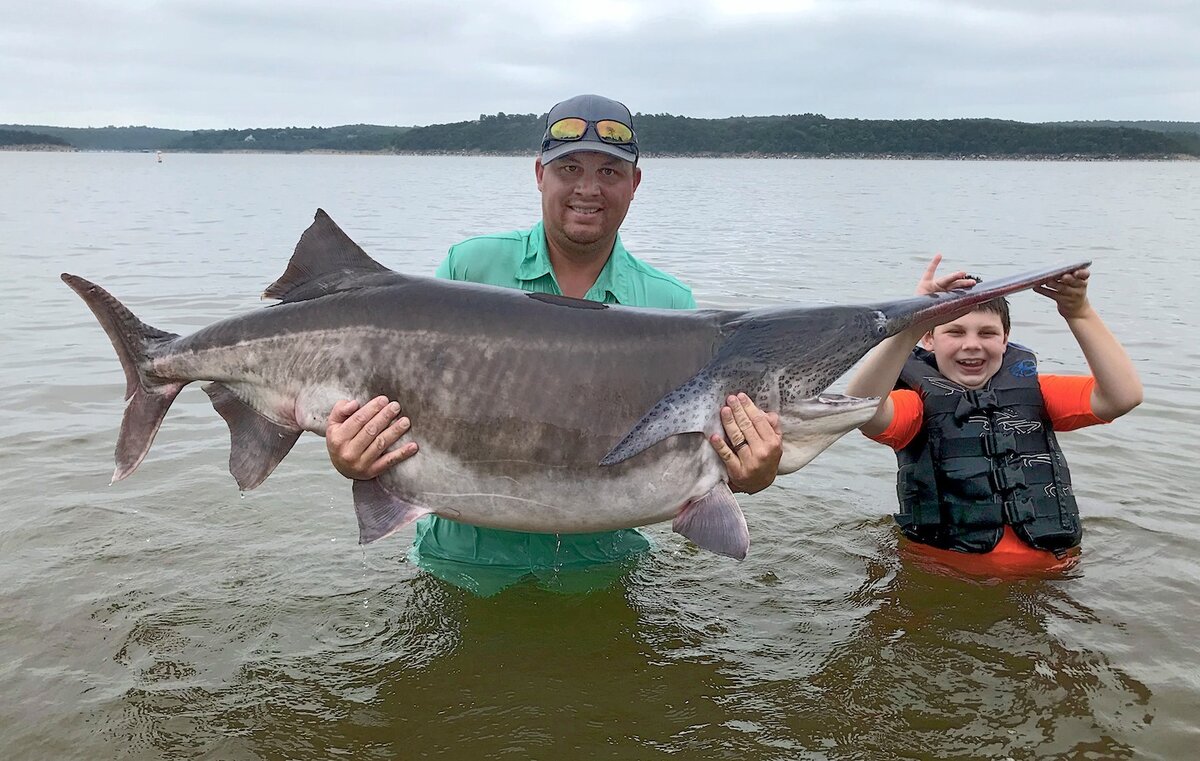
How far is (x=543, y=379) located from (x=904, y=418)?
8.97ft

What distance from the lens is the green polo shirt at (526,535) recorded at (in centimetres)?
491

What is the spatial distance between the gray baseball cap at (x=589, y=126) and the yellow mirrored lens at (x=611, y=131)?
15 millimetres

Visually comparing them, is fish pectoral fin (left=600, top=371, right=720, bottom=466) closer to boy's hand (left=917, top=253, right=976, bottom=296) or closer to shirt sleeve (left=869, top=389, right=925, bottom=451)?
boy's hand (left=917, top=253, right=976, bottom=296)

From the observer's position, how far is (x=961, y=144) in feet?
431

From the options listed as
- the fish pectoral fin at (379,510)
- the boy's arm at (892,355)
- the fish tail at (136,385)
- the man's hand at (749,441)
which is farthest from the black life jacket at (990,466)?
the fish tail at (136,385)

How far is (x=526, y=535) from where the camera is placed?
5.01m

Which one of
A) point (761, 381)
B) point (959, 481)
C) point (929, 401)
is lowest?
point (959, 481)

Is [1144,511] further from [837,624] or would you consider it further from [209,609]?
[209,609]

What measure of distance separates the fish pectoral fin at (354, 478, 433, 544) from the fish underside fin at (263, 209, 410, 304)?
86 cm

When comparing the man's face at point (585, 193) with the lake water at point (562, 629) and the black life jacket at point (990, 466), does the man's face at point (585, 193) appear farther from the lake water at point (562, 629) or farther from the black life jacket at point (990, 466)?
the black life jacket at point (990, 466)

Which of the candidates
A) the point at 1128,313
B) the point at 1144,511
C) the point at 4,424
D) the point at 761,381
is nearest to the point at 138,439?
the point at 761,381

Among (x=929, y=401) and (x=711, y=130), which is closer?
(x=929, y=401)

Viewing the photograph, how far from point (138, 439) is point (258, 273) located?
14839 millimetres

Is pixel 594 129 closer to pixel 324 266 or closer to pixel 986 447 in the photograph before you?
pixel 324 266
